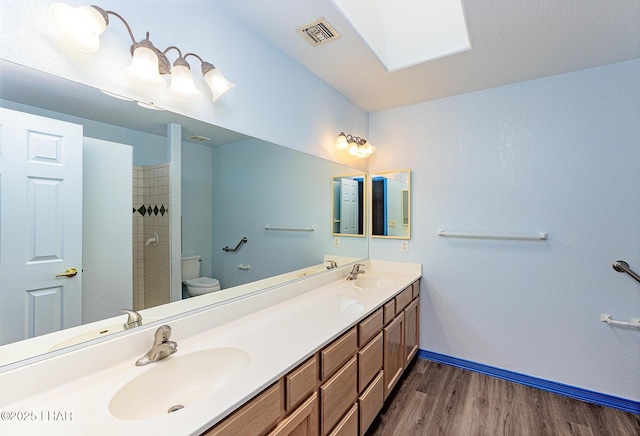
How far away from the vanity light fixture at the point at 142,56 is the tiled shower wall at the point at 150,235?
1.14 feet

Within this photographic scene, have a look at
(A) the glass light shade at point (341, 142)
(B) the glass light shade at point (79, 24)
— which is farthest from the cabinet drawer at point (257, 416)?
(A) the glass light shade at point (341, 142)

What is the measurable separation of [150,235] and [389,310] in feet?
4.97

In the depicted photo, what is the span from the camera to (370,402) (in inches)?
65.1

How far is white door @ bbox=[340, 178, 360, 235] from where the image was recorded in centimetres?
258

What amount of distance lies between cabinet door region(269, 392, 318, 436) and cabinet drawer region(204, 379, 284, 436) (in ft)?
0.13

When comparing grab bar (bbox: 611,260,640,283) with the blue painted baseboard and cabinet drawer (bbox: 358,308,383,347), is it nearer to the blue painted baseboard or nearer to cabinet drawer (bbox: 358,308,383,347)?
the blue painted baseboard

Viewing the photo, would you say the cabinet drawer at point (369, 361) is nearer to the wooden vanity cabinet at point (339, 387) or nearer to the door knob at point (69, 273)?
the wooden vanity cabinet at point (339, 387)

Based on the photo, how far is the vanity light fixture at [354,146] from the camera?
2444mm

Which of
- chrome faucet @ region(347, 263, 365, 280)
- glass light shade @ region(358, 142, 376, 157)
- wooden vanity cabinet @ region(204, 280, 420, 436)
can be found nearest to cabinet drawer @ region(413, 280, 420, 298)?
wooden vanity cabinet @ region(204, 280, 420, 436)

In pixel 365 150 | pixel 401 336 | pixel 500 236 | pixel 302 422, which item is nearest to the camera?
pixel 302 422

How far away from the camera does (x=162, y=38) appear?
1.21 metres

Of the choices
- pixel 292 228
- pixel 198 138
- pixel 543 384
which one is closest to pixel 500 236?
pixel 543 384

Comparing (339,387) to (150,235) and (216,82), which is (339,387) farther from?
(216,82)

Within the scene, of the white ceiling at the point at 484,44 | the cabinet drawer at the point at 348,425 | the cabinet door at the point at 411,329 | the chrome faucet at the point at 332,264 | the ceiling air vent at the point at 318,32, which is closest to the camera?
the cabinet drawer at the point at 348,425
